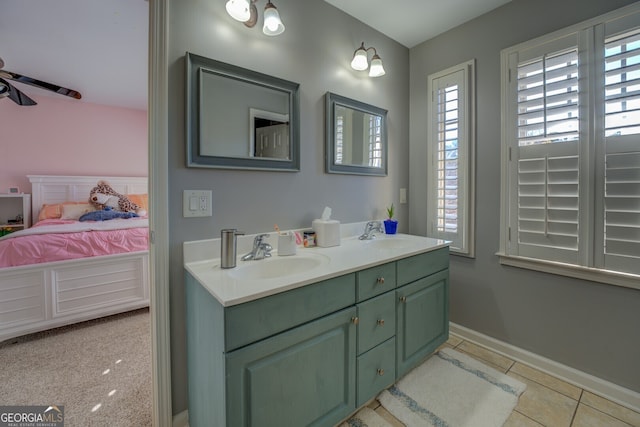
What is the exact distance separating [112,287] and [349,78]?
2731 millimetres

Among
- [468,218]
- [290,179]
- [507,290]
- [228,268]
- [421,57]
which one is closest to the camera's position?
[228,268]

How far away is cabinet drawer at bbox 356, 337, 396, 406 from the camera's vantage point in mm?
1196

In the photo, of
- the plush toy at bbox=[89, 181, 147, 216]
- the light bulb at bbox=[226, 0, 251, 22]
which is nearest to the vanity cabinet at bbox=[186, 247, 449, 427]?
the light bulb at bbox=[226, 0, 251, 22]

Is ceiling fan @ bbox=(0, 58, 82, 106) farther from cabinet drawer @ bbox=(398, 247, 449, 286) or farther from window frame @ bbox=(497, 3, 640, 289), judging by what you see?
window frame @ bbox=(497, 3, 640, 289)

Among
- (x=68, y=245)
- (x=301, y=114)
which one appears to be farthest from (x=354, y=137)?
(x=68, y=245)

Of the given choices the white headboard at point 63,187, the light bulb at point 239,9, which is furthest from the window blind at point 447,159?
the white headboard at point 63,187

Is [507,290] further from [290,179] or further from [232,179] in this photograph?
[232,179]

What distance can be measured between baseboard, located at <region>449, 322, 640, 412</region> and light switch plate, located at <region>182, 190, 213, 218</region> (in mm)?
2024

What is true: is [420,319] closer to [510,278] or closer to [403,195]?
[510,278]

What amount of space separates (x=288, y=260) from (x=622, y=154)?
71.2 inches

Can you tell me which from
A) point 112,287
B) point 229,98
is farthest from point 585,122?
point 112,287

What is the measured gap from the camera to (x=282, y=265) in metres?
1.34

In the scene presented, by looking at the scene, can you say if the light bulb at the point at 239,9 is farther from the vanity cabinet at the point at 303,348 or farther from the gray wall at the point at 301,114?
the vanity cabinet at the point at 303,348

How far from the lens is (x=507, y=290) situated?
70.6 inches
